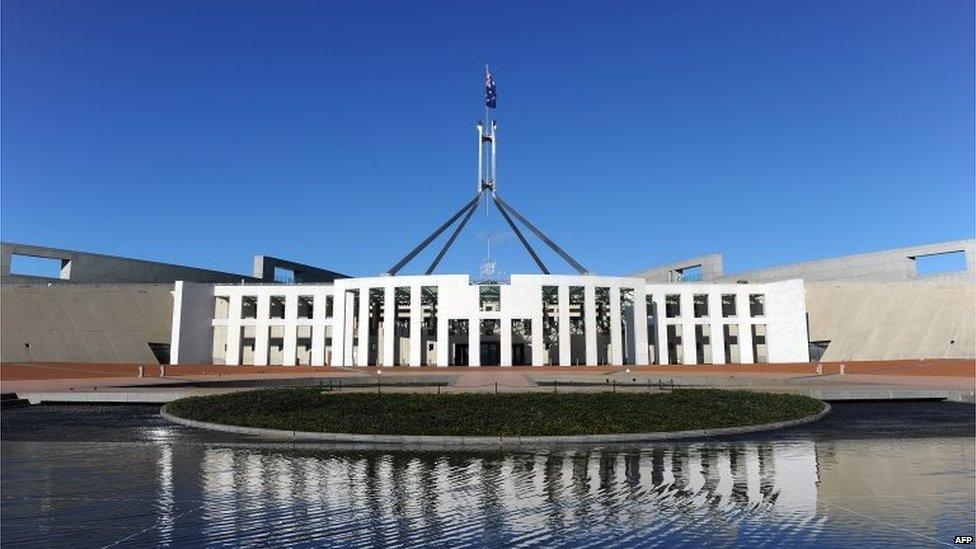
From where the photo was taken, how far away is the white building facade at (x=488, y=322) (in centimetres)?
5256

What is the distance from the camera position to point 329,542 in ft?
20.8

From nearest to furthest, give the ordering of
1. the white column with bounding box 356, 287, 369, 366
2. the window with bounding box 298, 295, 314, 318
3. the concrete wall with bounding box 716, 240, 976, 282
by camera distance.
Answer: the white column with bounding box 356, 287, 369, 366, the concrete wall with bounding box 716, 240, 976, 282, the window with bounding box 298, 295, 314, 318

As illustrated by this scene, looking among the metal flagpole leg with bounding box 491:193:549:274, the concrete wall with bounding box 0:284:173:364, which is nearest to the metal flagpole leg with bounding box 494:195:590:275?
the metal flagpole leg with bounding box 491:193:549:274

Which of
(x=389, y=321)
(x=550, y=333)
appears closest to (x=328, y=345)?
(x=389, y=321)

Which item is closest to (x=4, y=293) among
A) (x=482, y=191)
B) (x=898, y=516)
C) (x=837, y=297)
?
(x=482, y=191)

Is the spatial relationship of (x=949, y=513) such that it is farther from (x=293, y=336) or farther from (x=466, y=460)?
(x=293, y=336)

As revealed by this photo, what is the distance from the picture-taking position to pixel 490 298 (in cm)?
5509

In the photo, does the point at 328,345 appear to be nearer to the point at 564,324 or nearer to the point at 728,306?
the point at 564,324

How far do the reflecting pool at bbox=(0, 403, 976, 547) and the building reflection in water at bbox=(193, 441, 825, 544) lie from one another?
0.04m

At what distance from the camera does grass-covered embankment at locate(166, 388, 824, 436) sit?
13992mm

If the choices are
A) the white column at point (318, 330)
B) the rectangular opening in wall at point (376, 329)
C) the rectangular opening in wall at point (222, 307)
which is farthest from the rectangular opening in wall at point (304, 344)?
the rectangular opening in wall at point (222, 307)

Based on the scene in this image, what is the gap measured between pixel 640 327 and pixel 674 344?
8.63 metres

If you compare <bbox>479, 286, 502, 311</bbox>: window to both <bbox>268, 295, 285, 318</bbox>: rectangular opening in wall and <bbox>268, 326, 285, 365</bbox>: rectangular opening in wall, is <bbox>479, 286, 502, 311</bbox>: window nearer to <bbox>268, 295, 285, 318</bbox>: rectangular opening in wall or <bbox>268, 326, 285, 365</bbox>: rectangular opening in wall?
<bbox>268, 295, 285, 318</bbox>: rectangular opening in wall

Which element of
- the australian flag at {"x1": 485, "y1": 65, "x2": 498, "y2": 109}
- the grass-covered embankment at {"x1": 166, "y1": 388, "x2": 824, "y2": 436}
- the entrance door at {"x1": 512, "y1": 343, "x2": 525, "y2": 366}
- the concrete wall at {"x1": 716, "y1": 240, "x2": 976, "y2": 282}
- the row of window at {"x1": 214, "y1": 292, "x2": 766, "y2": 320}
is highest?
the australian flag at {"x1": 485, "y1": 65, "x2": 498, "y2": 109}
